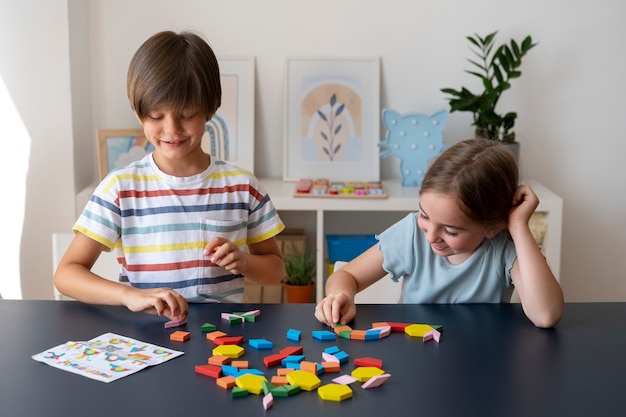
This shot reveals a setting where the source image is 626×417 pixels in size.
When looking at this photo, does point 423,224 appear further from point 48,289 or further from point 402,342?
point 48,289

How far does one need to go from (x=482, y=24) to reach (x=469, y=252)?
1.78 m

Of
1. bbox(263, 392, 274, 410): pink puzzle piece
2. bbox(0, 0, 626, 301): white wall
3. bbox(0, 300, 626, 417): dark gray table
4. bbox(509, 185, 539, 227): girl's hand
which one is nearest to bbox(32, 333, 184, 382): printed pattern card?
bbox(0, 300, 626, 417): dark gray table

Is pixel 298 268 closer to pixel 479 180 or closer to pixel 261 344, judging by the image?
pixel 479 180

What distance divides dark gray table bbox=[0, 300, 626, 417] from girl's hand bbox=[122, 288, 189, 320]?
2 centimetres

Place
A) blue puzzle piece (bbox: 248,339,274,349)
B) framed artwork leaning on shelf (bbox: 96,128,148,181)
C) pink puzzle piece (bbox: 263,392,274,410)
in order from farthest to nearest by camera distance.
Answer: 1. framed artwork leaning on shelf (bbox: 96,128,148,181)
2. blue puzzle piece (bbox: 248,339,274,349)
3. pink puzzle piece (bbox: 263,392,274,410)

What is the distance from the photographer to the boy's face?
1.73m

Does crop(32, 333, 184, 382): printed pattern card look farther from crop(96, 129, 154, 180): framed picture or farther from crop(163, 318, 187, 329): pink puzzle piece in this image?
crop(96, 129, 154, 180): framed picture

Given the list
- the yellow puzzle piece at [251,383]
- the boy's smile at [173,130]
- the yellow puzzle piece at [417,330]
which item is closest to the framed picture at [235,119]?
the boy's smile at [173,130]

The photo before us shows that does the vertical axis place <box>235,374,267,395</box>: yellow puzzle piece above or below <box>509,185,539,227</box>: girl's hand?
below

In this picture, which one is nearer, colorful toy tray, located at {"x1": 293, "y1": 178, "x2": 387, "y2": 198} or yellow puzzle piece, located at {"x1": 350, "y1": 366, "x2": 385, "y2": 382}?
yellow puzzle piece, located at {"x1": 350, "y1": 366, "x2": 385, "y2": 382}

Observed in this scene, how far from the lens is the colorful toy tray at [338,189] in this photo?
306 cm

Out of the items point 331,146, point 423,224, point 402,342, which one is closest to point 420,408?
point 402,342

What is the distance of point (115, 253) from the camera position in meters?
2.01

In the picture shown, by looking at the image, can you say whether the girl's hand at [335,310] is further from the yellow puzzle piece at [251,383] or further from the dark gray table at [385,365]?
the yellow puzzle piece at [251,383]
